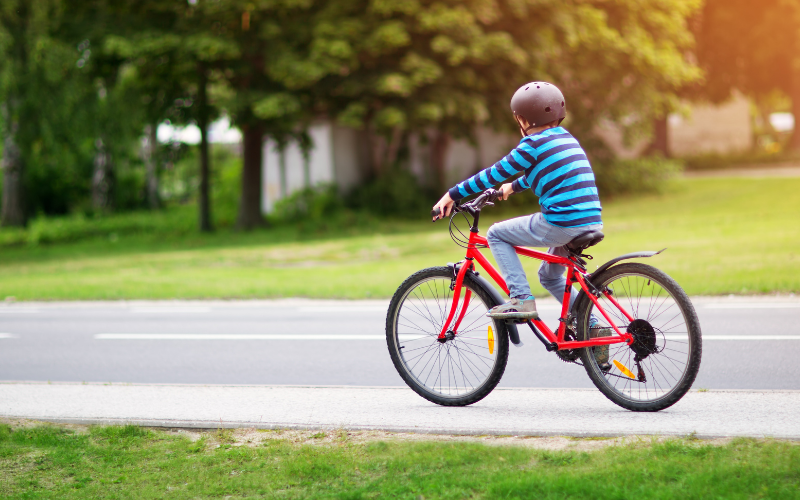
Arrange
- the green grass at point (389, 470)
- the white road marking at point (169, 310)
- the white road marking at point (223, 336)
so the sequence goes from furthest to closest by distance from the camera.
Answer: the white road marking at point (169, 310)
the white road marking at point (223, 336)
the green grass at point (389, 470)

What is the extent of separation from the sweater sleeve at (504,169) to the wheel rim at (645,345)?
839 mm

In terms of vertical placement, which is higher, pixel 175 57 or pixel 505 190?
pixel 175 57

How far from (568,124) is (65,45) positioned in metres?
13.9

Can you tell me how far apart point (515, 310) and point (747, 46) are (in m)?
36.0

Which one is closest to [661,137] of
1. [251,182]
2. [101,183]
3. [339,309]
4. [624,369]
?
[251,182]

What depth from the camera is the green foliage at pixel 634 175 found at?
27.4m

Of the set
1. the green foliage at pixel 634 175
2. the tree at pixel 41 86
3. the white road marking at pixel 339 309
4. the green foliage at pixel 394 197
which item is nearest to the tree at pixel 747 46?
the green foliage at pixel 634 175

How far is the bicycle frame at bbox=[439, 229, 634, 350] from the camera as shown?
4.80 meters

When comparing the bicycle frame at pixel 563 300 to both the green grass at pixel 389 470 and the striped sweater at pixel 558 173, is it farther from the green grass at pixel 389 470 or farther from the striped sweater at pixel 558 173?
the green grass at pixel 389 470

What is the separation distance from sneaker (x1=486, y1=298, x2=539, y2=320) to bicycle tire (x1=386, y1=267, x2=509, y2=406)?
0.13 m

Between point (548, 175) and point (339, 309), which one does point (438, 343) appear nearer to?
point (548, 175)

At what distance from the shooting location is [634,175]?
28.0 metres

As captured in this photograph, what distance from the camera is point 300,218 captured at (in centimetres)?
2520

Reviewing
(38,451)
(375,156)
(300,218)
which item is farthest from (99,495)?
(375,156)
